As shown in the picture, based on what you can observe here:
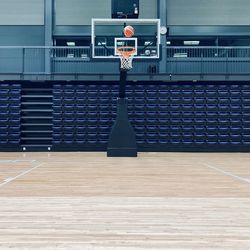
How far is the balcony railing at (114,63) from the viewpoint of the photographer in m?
14.7

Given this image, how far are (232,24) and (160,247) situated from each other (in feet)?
48.2

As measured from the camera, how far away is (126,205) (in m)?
4.18

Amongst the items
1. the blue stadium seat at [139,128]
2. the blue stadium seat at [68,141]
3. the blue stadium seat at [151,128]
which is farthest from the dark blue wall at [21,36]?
the blue stadium seat at [151,128]

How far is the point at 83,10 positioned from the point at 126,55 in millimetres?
6131

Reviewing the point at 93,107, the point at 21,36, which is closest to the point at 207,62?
the point at 93,107

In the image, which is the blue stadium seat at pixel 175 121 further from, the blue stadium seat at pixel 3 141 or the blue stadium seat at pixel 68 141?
the blue stadium seat at pixel 3 141

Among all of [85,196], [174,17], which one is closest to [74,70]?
[174,17]

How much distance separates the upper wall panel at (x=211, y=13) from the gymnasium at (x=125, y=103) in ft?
0.14

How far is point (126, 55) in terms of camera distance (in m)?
10.6

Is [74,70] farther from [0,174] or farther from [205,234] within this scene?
[205,234]

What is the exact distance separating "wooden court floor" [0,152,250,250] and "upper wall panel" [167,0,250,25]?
404 inches

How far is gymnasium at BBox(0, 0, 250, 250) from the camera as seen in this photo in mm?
6137

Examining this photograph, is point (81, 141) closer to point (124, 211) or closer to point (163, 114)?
point (163, 114)

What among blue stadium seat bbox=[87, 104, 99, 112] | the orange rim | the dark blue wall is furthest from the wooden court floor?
the dark blue wall
